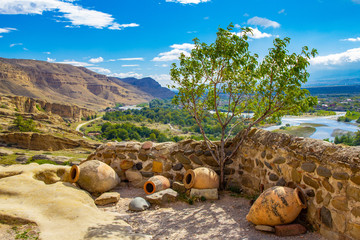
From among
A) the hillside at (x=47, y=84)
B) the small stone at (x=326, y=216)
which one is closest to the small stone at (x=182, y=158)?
the small stone at (x=326, y=216)

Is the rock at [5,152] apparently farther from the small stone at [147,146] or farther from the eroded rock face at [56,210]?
the small stone at [147,146]

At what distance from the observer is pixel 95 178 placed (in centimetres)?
656

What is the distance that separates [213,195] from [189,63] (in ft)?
10.8

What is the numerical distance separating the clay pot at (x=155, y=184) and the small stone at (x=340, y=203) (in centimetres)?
376

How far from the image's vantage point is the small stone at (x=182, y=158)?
712 centimetres

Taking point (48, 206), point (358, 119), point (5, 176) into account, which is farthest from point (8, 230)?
point (358, 119)

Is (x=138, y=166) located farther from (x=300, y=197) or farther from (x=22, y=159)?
(x=22, y=159)

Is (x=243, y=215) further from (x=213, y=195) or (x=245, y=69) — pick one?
(x=245, y=69)

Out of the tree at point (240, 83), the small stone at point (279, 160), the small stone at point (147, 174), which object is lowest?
the small stone at point (147, 174)

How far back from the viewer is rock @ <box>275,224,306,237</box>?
164 inches

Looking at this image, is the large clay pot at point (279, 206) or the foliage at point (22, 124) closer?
the large clay pot at point (279, 206)

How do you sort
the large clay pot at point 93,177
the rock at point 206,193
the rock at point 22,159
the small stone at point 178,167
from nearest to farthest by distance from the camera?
1. the rock at point 206,193
2. the large clay pot at point 93,177
3. the small stone at point 178,167
4. the rock at point 22,159

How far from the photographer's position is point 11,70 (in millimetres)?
132750

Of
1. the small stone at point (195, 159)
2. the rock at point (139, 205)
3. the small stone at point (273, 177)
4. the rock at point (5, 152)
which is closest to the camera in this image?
the small stone at point (273, 177)
